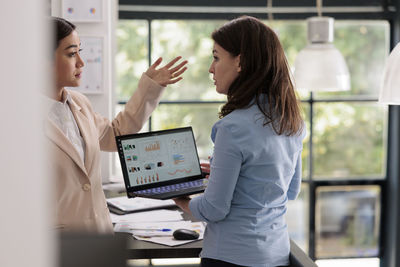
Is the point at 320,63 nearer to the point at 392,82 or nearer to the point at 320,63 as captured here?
the point at 320,63

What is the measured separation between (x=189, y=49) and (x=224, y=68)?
8.31ft

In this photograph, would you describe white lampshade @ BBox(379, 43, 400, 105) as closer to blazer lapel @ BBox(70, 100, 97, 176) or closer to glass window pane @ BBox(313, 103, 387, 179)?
blazer lapel @ BBox(70, 100, 97, 176)

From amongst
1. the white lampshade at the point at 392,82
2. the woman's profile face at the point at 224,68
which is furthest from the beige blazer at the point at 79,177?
the white lampshade at the point at 392,82

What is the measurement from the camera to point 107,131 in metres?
2.13

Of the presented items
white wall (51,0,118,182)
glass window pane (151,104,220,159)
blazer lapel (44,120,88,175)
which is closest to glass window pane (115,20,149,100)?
glass window pane (151,104,220,159)

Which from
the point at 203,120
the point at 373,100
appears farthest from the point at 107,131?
the point at 373,100

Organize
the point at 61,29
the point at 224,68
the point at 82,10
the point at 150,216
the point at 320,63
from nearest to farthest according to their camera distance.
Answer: the point at 224,68, the point at 61,29, the point at 150,216, the point at 320,63, the point at 82,10

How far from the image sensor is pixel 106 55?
3.09 m

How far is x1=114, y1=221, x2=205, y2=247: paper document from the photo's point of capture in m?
1.95

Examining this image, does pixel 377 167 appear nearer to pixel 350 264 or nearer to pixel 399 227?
pixel 399 227

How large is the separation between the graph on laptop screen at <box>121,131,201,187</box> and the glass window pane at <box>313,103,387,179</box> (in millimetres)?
2274

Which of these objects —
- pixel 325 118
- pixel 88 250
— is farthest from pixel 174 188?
pixel 325 118

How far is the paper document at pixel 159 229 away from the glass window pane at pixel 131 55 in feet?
6.32

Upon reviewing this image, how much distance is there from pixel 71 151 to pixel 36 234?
5.21ft
